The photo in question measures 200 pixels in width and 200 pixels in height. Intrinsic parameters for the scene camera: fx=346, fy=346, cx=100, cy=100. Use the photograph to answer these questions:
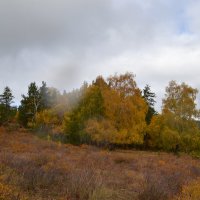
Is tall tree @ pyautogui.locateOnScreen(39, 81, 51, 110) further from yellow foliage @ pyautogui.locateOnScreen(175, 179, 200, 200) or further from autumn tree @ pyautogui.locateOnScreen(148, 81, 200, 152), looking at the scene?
yellow foliage @ pyautogui.locateOnScreen(175, 179, 200, 200)

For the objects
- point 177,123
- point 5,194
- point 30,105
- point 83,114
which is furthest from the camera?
point 30,105

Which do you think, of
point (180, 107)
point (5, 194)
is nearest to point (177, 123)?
point (180, 107)

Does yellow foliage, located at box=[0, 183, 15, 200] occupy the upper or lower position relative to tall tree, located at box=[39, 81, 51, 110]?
lower

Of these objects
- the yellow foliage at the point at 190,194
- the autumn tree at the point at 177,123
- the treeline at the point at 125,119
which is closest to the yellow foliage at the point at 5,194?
the yellow foliage at the point at 190,194

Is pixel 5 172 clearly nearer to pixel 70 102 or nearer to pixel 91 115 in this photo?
pixel 91 115

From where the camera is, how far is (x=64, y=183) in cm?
958

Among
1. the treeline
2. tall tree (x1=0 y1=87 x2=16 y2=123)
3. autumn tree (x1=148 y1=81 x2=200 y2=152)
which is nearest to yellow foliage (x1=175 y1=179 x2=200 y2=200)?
the treeline

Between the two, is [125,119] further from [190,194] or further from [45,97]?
[190,194]

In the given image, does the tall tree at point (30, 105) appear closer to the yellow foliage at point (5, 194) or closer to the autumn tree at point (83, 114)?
the autumn tree at point (83, 114)

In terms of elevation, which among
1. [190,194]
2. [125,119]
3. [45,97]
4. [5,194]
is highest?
[45,97]

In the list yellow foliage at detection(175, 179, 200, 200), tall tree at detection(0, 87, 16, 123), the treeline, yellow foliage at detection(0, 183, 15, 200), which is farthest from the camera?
tall tree at detection(0, 87, 16, 123)

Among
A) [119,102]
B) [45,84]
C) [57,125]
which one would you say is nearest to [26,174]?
[119,102]

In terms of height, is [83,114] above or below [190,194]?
above

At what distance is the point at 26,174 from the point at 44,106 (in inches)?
1732
